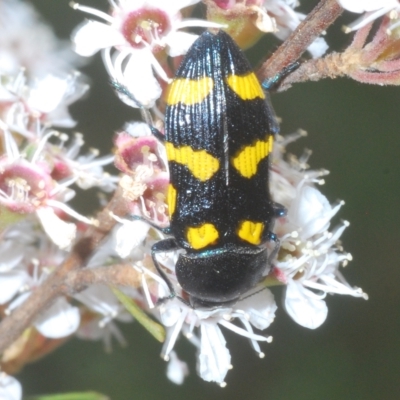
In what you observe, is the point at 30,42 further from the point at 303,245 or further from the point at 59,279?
the point at 303,245

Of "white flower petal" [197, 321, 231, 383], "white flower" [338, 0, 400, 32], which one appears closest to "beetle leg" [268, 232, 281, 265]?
"white flower petal" [197, 321, 231, 383]

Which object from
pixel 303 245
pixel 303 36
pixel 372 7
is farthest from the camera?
pixel 303 245

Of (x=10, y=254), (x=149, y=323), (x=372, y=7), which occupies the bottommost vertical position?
(x=10, y=254)

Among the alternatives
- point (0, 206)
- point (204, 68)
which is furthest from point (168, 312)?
point (204, 68)

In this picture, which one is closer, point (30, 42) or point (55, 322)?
point (55, 322)

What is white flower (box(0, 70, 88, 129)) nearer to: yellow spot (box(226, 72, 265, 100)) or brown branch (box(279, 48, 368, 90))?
yellow spot (box(226, 72, 265, 100))

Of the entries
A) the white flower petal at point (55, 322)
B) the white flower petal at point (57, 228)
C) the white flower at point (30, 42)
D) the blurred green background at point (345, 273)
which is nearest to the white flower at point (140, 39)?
the white flower petal at point (57, 228)

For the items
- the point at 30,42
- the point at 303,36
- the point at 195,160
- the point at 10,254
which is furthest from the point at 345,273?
the point at 303,36
